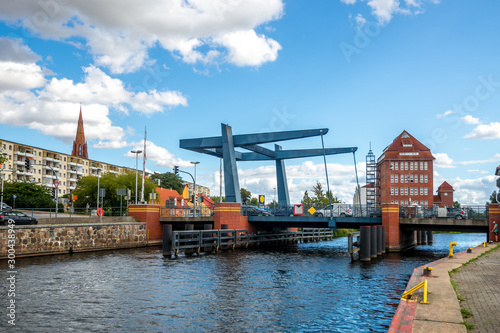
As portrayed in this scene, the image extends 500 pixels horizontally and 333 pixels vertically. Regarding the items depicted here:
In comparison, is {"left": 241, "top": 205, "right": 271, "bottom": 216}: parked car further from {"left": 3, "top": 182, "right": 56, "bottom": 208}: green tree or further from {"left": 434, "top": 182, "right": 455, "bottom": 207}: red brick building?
{"left": 434, "top": 182, "right": 455, "bottom": 207}: red brick building

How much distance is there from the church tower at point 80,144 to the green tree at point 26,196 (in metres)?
90.8

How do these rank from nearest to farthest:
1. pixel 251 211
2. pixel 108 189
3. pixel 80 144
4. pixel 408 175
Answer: pixel 251 211 → pixel 108 189 → pixel 408 175 → pixel 80 144

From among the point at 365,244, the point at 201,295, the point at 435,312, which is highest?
the point at 435,312


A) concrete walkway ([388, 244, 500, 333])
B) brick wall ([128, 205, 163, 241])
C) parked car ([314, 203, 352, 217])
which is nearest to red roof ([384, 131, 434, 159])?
parked car ([314, 203, 352, 217])

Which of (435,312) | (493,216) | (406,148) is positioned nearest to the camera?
(435,312)

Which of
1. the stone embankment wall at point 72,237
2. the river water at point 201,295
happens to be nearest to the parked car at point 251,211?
the stone embankment wall at point 72,237

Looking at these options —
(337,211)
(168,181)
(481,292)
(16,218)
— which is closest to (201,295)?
(481,292)

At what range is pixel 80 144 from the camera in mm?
155375

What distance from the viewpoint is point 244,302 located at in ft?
49.3

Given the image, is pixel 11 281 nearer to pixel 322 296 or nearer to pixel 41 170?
pixel 322 296

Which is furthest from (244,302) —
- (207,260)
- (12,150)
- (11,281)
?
(12,150)

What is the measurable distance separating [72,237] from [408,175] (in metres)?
73.9

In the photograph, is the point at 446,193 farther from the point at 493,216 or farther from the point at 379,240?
the point at 379,240

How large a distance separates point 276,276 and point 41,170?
90.8 m
